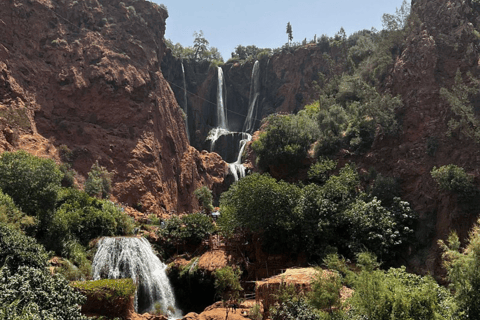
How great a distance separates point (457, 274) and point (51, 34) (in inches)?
1575

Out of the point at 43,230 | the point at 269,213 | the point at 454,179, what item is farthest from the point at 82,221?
the point at 454,179

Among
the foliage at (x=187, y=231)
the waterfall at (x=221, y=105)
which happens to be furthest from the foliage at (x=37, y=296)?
the waterfall at (x=221, y=105)

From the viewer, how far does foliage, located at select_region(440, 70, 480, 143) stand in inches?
914

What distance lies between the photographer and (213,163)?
5134 centimetres

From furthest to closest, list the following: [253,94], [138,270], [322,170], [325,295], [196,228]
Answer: [253,94]
[322,170]
[196,228]
[138,270]
[325,295]

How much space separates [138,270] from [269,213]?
880 cm

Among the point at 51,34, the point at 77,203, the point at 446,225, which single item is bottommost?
the point at 446,225

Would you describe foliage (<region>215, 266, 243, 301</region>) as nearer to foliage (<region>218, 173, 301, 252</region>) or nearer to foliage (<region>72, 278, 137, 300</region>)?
foliage (<region>72, 278, 137, 300</region>)

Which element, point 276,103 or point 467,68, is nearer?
point 467,68

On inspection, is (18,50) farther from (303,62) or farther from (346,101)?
(303,62)

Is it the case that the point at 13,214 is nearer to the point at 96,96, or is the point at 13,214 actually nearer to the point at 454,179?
the point at 96,96

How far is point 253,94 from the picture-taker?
6656cm

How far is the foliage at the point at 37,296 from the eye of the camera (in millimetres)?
11469

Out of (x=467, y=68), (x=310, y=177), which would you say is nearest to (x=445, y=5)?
(x=467, y=68)
